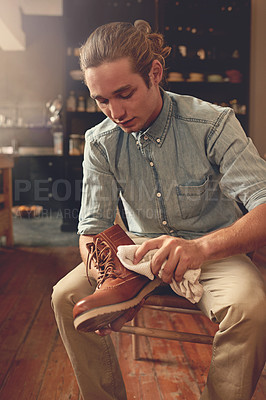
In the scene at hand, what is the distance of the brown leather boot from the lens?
821mm

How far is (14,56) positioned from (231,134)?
600 cm

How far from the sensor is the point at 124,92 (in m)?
1.07

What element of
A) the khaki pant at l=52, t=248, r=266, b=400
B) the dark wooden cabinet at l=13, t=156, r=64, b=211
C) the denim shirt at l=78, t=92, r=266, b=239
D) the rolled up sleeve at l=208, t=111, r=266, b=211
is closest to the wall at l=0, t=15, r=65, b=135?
the dark wooden cabinet at l=13, t=156, r=64, b=211

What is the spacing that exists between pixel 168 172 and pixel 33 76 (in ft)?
18.7

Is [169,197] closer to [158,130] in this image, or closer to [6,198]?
[158,130]

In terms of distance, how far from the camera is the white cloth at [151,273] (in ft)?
3.03

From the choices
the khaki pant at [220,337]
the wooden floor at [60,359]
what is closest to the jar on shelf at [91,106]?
the wooden floor at [60,359]

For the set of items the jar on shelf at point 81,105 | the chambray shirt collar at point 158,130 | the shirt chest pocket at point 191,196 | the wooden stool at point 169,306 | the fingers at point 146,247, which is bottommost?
the wooden stool at point 169,306

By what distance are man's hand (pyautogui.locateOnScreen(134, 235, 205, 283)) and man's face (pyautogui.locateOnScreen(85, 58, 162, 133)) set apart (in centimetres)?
39

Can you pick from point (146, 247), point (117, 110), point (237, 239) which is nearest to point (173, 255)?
point (146, 247)

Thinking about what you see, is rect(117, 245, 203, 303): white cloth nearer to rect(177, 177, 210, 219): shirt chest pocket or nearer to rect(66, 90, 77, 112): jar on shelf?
rect(177, 177, 210, 219): shirt chest pocket

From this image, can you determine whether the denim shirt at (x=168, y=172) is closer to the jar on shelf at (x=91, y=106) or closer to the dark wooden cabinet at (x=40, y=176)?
the jar on shelf at (x=91, y=106)

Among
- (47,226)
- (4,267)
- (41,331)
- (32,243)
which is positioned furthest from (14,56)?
(41,331)

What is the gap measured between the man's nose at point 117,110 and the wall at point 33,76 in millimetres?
5416
